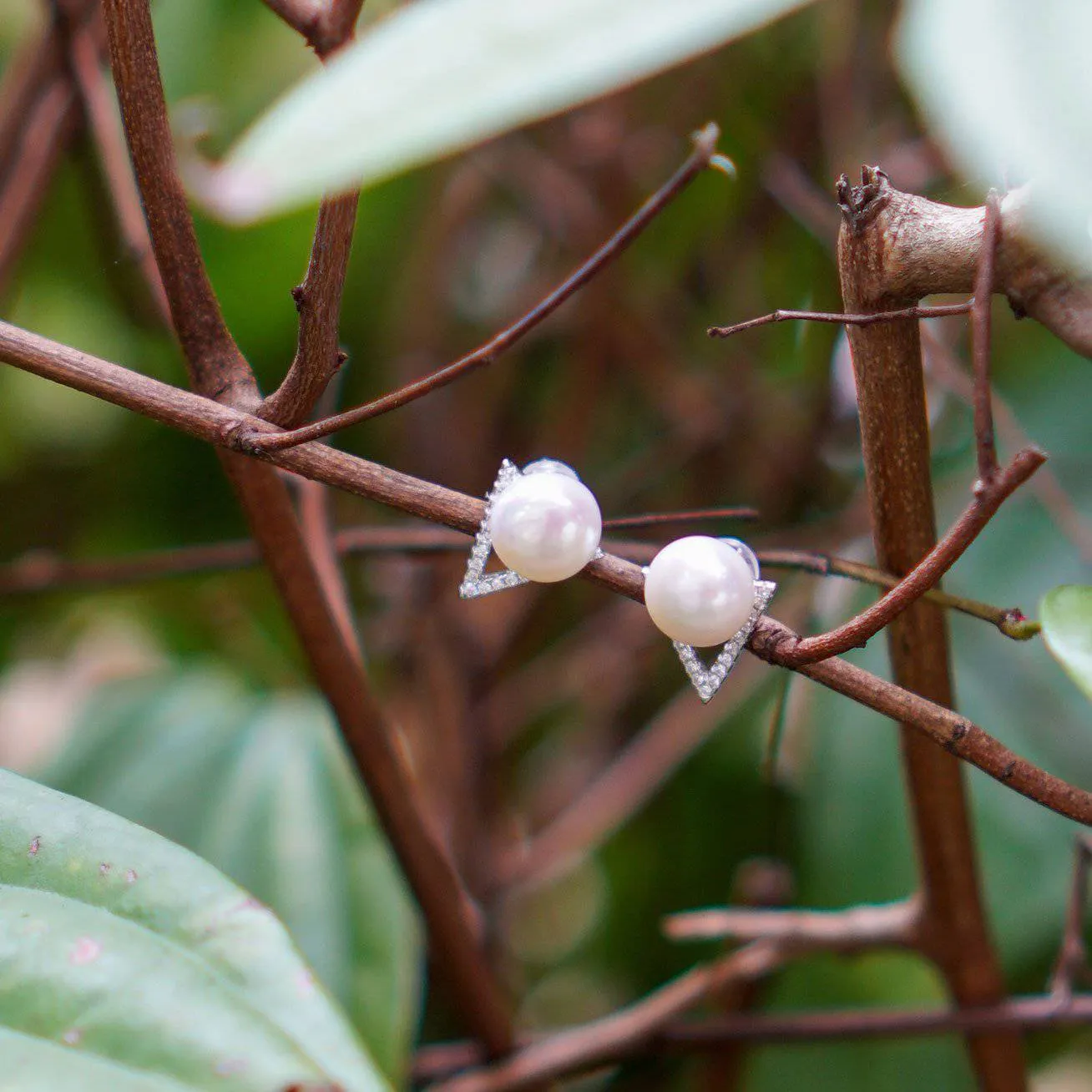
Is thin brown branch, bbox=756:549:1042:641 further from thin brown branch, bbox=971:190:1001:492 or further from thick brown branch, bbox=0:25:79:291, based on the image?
thick brown branch, bbox=0:25:79:291

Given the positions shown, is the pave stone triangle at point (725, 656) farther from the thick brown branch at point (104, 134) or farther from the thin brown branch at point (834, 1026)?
the thick brown branch at point (104, 134)

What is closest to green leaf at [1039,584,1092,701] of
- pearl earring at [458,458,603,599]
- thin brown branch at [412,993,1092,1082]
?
pearl earring at [458,458,603,599]

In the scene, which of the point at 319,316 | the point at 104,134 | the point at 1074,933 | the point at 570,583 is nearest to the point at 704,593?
the point at 319,316

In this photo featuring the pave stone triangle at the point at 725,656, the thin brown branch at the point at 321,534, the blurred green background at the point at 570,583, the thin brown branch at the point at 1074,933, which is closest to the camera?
the pave stone triangle at the point at 725,656

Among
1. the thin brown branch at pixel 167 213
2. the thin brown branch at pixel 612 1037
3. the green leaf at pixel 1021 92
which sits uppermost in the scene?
the thin brown branch at pixel 167 213

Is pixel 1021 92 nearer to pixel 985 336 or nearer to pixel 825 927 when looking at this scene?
pixel 985 336

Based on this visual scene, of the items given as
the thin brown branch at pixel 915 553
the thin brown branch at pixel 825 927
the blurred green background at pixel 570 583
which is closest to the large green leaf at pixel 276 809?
the blurred green background at pixel 570 583

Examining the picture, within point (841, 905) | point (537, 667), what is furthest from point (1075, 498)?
point (537, 667)
